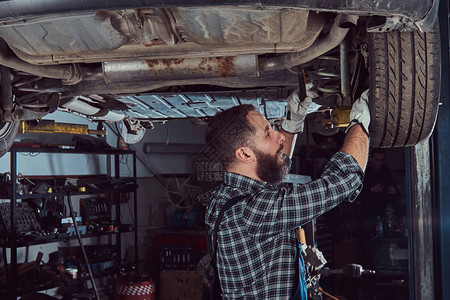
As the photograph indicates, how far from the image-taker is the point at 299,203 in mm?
1563

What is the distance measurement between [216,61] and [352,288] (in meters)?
3.59

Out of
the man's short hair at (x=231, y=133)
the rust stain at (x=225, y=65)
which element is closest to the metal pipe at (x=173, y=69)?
the rust stain at (x=225, y=65)

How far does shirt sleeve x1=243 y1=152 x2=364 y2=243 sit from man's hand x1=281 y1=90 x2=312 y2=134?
21.7 inches

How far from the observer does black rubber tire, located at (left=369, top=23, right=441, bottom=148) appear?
A: 1.69 m

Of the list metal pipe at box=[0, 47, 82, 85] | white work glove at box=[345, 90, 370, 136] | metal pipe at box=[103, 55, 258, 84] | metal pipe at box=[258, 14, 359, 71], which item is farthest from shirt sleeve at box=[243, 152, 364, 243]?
metal pipe at box=[0, 47, 82, 85]

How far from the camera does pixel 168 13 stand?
57.9 inches

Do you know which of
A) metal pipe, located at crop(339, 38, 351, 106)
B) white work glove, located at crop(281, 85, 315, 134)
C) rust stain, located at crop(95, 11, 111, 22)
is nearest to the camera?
rust stain, located at crop(95, 11, 111, 22)

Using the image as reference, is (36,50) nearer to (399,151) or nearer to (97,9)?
(97,9)

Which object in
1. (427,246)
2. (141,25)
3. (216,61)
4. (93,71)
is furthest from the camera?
(427,246)

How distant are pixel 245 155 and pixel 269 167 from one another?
0.11 meters

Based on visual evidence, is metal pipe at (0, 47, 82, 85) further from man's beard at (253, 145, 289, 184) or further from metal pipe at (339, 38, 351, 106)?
metal pipe at (339, 38, 351, 106)

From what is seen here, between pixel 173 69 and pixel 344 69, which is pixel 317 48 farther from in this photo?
pixel 173 69

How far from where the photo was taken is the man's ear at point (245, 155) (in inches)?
69.6

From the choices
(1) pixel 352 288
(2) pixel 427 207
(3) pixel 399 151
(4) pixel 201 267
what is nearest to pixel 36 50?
(4) pixel 201 267
